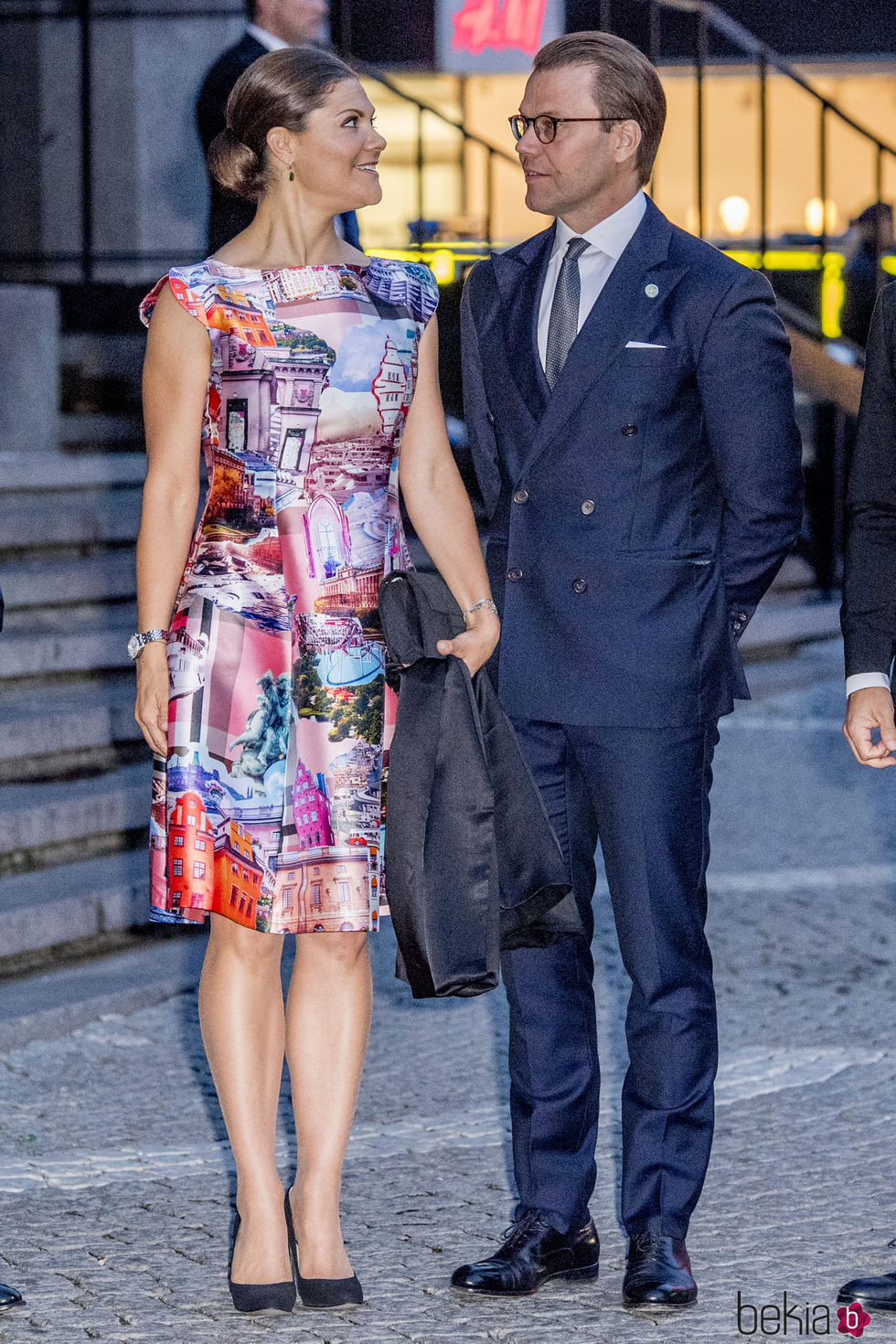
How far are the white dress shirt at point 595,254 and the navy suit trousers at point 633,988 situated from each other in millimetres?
754

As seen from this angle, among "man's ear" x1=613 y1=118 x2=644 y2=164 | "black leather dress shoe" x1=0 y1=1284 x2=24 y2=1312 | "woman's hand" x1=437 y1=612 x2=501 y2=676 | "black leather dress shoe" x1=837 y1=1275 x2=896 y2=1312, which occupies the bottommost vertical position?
"black leather dress shoe" x1=0 y1=1284 x2=24 y2=1312

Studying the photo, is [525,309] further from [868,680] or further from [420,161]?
[420,161]

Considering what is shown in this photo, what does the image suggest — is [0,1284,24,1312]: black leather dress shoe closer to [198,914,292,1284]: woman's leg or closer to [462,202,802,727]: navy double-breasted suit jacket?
[198,914,292,1284]: woman's leg

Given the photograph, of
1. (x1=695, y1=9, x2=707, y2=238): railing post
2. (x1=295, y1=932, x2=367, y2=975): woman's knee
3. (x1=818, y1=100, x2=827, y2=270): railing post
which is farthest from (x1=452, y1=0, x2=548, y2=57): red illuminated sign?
(x1=295, y1=932, x2=367, y2=975): woman's knee

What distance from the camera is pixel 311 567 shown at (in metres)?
3.42

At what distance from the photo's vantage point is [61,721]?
22.3ft

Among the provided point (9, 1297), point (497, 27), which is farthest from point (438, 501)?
point (497, 27)

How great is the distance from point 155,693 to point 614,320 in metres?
1.04

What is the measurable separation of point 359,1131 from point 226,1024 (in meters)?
1.12

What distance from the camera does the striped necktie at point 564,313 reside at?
361 cm

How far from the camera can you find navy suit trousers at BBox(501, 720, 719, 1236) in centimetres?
353

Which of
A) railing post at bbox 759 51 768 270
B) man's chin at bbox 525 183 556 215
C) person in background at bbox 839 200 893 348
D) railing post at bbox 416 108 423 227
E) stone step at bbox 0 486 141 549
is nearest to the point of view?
man's chin at bbox 525 183 556 215

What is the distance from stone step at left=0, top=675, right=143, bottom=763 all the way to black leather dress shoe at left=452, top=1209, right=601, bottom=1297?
11.4 ft

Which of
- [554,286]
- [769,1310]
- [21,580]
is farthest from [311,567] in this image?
[21,580]
